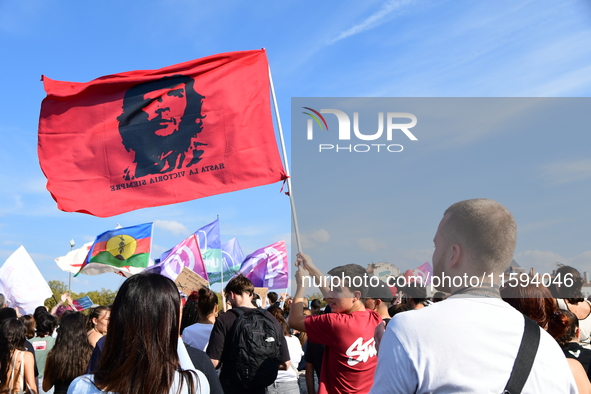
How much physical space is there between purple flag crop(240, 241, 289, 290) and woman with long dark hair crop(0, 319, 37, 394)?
10515 mm

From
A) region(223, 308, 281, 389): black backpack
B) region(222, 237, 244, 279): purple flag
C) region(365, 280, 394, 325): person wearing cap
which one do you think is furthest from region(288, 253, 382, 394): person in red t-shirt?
region(222, 237, 244, 279): purple flag

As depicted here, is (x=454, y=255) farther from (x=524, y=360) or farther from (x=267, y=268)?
(x=267, y=268)

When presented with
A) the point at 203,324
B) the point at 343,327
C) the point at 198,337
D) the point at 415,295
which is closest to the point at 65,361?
the point at 198,337

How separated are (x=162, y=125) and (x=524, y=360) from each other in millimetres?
6340

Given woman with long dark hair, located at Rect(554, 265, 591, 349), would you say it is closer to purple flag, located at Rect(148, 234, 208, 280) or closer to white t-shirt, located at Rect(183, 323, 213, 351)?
white t-shirt, located at Rect(183, 323, 213, 351)

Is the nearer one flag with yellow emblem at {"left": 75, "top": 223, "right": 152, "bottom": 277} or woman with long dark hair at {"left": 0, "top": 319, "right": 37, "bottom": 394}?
woman with long dark hair at {"left": 0, "top": 319, "right": 37, "bottom": 394}

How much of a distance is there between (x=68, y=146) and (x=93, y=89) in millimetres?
874

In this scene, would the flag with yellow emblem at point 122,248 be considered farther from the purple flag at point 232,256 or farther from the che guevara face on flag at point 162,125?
the che guevara face on flag at point 162,125

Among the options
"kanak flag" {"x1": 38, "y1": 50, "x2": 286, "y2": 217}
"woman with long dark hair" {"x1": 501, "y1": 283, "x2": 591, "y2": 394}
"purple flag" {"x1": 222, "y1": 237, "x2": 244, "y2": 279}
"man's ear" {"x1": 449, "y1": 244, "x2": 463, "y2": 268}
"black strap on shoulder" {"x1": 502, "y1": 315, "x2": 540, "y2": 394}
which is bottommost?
"purple flag" {"x1": 222, "y1": 237, "x2": 244, "y2": 279}

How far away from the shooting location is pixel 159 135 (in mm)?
7391

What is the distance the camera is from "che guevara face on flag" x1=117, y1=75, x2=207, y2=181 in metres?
7.22

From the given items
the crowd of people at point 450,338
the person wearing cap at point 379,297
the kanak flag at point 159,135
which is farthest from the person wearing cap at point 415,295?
the crowd of people at point 450,338

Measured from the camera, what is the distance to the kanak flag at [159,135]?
7.17 metres

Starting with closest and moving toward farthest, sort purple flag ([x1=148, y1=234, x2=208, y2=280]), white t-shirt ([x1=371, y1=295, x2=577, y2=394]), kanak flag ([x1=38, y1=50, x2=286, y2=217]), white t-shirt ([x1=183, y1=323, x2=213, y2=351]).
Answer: white t-shirt ([x1=371, y1=295, x2=577, y2=394]) → white t-shirt ([x1=183, y1=323, x2=213, y2=351]) → kanak flag ([x1=38, y1=50, x2=286, y2=217]) → purple flag ([x1=148, y1=234, x2=208, y2=280])
